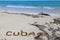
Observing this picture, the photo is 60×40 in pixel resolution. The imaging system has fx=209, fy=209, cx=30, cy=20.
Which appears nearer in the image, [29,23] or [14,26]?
[14,26]

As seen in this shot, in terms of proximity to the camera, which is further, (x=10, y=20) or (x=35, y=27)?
(x=10, y=20)

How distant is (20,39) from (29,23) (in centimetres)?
96

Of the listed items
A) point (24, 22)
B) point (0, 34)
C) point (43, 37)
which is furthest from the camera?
point (24, 22)

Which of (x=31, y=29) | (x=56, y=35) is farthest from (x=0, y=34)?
(x=56, y=35)

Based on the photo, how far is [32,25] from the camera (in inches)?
153

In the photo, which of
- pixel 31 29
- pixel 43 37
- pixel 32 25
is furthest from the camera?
pixel 32 25

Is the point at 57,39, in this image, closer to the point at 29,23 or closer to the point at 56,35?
the point at 56,35

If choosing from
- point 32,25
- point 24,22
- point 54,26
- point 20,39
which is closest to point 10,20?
point 24,22

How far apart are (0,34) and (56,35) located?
88cm

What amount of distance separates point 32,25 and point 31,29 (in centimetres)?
26

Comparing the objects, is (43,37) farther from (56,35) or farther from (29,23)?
(29,23)

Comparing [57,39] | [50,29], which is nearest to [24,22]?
[50,29]

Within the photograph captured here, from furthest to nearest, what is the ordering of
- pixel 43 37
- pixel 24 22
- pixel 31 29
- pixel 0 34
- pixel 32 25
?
pixel 24 22
pixel 32 25
pixel 31 29
pixel 0 34
pixel 43 37

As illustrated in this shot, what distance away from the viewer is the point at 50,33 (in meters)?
3.41
